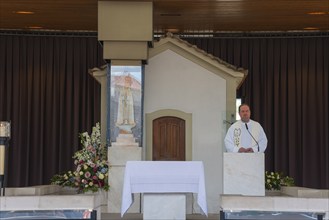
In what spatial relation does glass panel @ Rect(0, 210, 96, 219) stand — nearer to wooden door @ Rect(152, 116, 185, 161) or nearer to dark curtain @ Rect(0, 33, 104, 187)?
wooden door @ Rect(152, 116, 185, 161)

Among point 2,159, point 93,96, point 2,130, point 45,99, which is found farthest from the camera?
point 93,96

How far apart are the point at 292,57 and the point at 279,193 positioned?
526 centimetres

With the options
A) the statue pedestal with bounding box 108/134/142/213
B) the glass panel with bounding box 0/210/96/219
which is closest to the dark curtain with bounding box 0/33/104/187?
the statue pedestal with bounding box 108/134/142/213

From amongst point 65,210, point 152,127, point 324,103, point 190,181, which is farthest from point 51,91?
point 65,210

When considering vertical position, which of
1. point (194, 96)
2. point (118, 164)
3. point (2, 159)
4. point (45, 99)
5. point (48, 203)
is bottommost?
point (48, 203)

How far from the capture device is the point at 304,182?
615 inches

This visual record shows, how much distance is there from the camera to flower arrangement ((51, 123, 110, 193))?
11.2 meters

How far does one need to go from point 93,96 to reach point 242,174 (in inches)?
273

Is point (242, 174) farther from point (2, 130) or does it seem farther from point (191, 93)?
point (2, 130)

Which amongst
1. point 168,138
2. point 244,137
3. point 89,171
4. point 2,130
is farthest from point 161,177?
point 168,138

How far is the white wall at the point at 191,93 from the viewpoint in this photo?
12359mm

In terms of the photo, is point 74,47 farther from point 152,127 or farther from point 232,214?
point 232,214

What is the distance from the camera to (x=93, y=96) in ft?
52.5

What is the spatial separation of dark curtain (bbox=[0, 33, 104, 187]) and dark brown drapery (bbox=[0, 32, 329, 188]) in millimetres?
23
